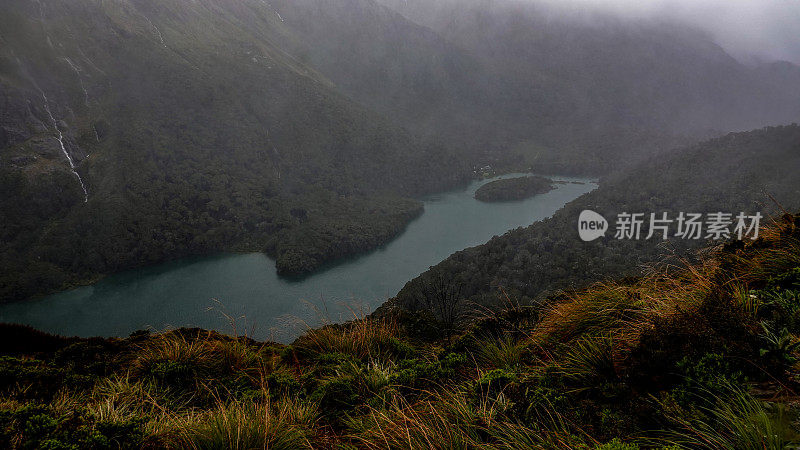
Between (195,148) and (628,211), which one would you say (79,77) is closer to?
(195,148)

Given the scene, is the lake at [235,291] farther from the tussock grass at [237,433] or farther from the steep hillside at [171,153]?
the tussock grass at [237,433]

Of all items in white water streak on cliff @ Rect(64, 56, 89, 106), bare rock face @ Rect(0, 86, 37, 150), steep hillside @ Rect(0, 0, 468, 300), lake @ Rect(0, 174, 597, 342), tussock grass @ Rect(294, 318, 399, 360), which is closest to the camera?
tussock grass @ Rect(294, 318, 399, 360)

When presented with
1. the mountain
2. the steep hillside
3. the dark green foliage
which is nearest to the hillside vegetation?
the dark green foliage

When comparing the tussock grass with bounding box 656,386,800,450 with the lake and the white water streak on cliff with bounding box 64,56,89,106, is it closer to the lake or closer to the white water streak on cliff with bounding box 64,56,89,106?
the lake

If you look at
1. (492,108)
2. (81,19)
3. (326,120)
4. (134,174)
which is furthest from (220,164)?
(492,108)

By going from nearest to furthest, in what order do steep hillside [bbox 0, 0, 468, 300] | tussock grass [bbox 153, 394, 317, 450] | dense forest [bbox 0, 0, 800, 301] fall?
tussock grass [bbox 153, 394, 317, 450], steep hillside [bbox 0, 0, 468, 300], dense forest [bbox 0, 0, 800, 301]

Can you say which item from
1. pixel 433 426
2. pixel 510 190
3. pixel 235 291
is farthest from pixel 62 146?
pixel 433 426

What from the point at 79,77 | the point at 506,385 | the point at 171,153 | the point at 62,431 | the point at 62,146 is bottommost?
the point at 62,146

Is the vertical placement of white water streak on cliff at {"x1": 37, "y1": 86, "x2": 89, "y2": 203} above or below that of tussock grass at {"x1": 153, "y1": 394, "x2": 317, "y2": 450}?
below
